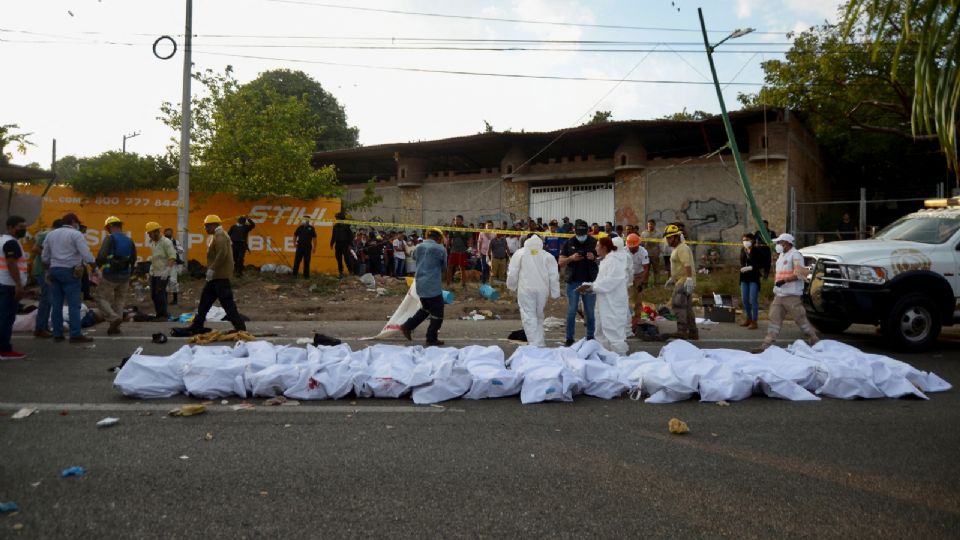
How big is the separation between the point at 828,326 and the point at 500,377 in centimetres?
734

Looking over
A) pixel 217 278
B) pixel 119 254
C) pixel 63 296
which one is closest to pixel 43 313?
pixel 63 296

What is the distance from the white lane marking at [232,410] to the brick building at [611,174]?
17627 millimetres

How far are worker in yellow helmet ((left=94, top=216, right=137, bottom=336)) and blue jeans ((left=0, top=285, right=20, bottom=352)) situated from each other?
6.89 ft

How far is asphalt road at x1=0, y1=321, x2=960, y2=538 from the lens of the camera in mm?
3186

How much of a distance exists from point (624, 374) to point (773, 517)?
278 centimetres

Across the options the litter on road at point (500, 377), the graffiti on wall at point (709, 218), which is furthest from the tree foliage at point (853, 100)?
the litter on road at point (500, 377)

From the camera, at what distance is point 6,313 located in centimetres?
745

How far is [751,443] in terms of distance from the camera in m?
4.54

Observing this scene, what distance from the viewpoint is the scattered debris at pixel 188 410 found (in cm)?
505

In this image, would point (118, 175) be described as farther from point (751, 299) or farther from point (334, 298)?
point (751, 299)

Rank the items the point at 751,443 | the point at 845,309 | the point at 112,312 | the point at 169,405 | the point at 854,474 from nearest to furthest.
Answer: the point at 854,474, the point at 751,443, the point at 169,405, the point at 845,309, the point at 112,312

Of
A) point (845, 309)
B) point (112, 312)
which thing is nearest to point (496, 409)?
point (845, 309)

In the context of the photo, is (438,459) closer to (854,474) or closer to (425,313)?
(854,474)

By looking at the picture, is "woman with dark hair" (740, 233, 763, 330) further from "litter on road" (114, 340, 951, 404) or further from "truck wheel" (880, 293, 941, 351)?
"litter on road" (114, 340, 951, 404)
